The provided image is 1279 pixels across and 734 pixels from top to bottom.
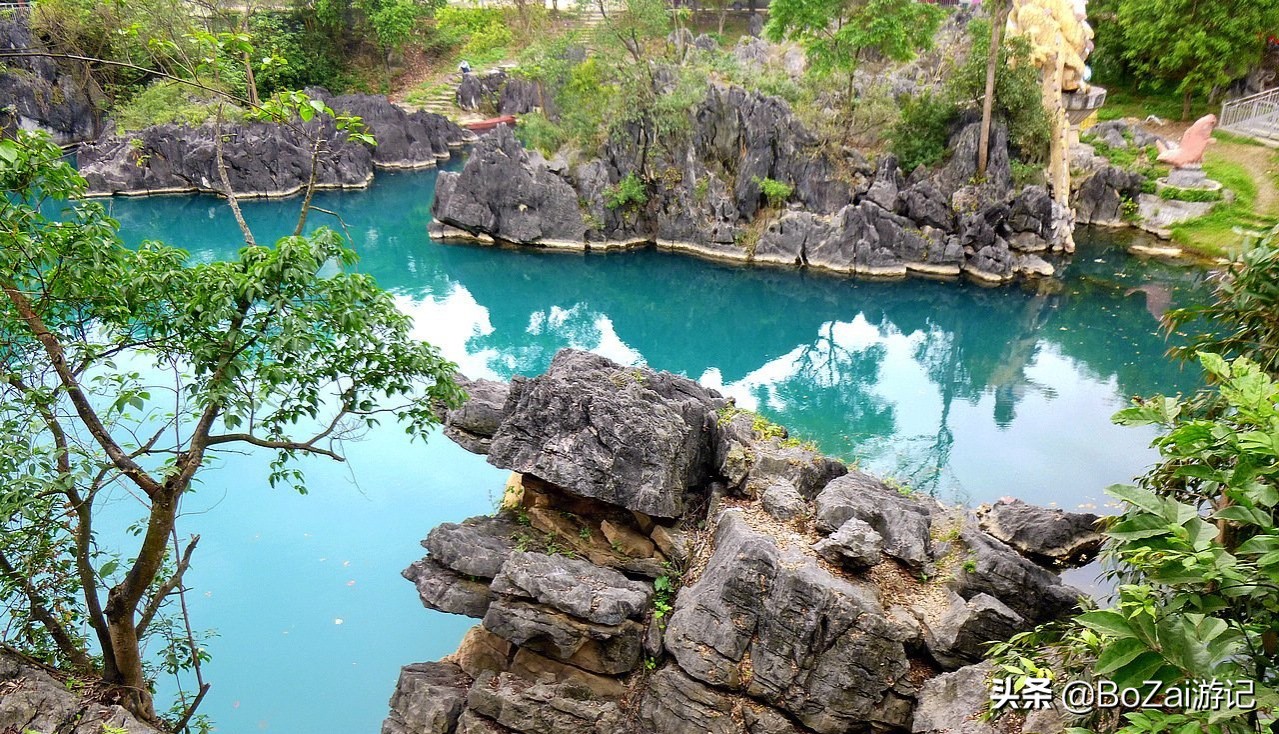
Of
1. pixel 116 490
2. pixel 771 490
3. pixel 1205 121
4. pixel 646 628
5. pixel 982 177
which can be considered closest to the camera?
pixel 646 628

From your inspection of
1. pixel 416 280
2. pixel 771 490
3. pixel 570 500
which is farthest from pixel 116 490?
pixel 416 280

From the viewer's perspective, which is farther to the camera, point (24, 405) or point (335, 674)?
point (335, 674)

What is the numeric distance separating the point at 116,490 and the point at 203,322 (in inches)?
366

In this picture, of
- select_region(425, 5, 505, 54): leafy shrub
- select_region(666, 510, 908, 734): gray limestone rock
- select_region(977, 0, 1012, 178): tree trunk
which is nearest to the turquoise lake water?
select_region(666, 510, 908, 734): gray limestone rock

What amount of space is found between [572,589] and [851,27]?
810 inches

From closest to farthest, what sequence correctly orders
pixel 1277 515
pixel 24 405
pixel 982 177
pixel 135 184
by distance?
1. pixel 1277 515
2. pixel 24 405
3. pixel 982 177
4. pixel 135 184

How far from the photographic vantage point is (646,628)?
24.9 ft

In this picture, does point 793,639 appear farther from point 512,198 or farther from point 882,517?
point 512,198

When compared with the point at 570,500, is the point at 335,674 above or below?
below

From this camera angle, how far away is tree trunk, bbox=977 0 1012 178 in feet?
69.4

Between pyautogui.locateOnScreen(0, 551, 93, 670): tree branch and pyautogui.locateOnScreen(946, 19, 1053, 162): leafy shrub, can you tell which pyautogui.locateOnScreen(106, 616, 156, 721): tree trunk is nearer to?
pyautogui.locateOnScreen(0, 551, 93, 670): tree branch

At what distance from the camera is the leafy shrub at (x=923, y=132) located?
23578mm

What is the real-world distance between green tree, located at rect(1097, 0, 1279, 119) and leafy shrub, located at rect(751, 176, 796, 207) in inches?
593

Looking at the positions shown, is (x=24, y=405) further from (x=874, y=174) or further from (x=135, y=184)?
(x=135, y=184)
